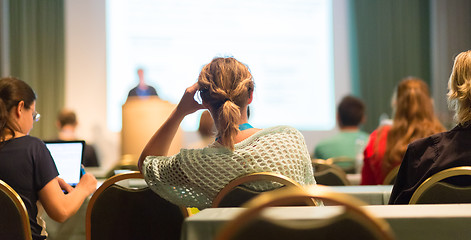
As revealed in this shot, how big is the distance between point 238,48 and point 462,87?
18.2 feet

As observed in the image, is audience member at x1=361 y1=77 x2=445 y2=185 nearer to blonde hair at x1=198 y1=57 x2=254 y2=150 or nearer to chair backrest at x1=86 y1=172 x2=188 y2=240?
blonde hair at x1=198 y1=57 x2=254 y2=150

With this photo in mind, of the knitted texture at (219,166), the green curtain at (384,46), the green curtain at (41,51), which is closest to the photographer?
the knitted texture at (219,166)

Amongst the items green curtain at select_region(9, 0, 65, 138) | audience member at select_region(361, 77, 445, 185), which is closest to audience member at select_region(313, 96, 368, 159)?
audience member at select_region(361, 77, 445, 185)

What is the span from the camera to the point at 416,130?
2.85 m

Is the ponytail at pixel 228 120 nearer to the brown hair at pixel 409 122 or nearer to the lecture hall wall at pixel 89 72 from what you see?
the brown hair at pixel 409 122

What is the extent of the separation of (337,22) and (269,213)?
6764 mm

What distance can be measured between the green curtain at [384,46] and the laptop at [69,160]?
233 inches

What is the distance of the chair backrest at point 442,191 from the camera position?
55.4 inches

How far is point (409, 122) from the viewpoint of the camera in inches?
113

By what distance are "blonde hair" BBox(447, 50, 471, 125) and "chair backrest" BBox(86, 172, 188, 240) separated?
3.00 feet

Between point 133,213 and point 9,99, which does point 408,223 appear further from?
point 9,99

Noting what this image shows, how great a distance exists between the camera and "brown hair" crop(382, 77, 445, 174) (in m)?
2.83

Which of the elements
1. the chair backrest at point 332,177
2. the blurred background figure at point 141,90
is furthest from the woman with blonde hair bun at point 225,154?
the blurred background figure at point 141,90

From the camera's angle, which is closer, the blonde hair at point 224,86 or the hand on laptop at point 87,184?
the blonde hair at point 224,86
